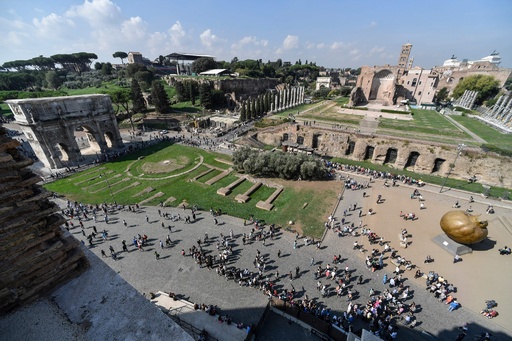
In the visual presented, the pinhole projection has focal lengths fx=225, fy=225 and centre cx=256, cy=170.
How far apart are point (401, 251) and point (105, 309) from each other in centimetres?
1996

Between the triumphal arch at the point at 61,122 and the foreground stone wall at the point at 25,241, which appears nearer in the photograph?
the foreground stone wall at the point at 25,241

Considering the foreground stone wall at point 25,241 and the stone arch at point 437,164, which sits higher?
the foreground stone wall at point 25,241

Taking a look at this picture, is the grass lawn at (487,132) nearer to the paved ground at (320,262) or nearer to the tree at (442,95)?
the paved ground at (320,262)

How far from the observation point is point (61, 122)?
3334cm

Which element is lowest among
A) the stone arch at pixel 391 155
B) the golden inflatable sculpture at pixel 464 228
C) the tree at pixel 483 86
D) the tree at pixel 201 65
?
the stone arch at pixel 391 155

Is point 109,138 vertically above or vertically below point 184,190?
above

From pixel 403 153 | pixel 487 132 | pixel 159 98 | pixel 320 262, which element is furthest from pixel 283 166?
pixel 159 98

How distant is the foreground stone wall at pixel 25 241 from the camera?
228 inches

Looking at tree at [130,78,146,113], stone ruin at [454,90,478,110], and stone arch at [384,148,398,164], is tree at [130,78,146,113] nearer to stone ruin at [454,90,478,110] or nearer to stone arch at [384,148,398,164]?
stone arch at [384,148,398,164]

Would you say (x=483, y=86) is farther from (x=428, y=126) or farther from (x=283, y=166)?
(x=283, y=166)

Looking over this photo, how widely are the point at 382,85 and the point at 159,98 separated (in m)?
Answer: 65.4

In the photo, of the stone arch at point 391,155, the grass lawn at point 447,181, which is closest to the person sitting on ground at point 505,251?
the grass lawn at point 447,181

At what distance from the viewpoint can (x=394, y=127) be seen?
41375mm

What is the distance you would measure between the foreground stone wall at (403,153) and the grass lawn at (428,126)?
936 centimetres
